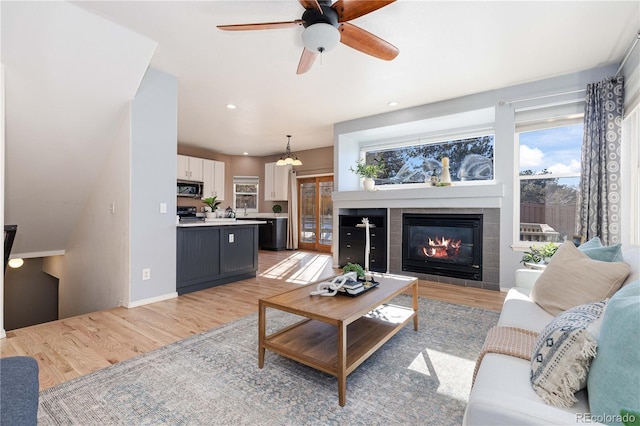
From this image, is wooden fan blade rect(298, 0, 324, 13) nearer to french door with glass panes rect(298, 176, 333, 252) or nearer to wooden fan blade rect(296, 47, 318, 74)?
wooden fan blade rect(296, 47, 318, 74)

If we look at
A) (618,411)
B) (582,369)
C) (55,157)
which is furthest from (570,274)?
(55,157)

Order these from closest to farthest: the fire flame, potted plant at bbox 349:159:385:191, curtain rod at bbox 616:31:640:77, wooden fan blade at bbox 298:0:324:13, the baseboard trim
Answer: wooden fan blade at bbox 298:0:324:13
curtain rod at bbox 616:31:640:77
the baseboard trim
the fire flame
potted plant at bbox 349:159:385:191

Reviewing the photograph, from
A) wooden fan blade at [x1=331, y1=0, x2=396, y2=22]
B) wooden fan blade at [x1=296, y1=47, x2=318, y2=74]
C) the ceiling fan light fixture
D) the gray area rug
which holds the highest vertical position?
wooden fan blade at [x1=331, y1=0, x2=396, y2=22]

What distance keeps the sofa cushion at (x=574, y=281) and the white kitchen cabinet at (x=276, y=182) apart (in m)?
6.65

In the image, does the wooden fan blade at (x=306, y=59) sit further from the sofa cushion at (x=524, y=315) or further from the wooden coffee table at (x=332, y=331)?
the sofa cushion at (x=524, y=315)

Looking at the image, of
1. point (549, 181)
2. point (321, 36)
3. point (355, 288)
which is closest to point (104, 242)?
point (355, 288)

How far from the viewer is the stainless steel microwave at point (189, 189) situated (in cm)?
698

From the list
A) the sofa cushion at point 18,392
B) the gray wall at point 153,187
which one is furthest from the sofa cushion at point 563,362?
the gray wall at point 153,187

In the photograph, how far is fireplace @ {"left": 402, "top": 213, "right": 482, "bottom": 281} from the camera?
420 centimetres

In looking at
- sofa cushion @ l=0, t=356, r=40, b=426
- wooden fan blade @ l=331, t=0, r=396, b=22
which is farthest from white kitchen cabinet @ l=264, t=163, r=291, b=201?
sofa cushion @ l=0, t=356, r=40, b=426

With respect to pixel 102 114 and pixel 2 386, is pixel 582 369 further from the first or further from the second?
pixel 102 114

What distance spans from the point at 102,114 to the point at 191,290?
2227 millimetres

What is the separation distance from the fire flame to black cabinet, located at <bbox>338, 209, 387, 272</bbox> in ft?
2.30

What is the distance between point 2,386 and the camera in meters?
0.97
